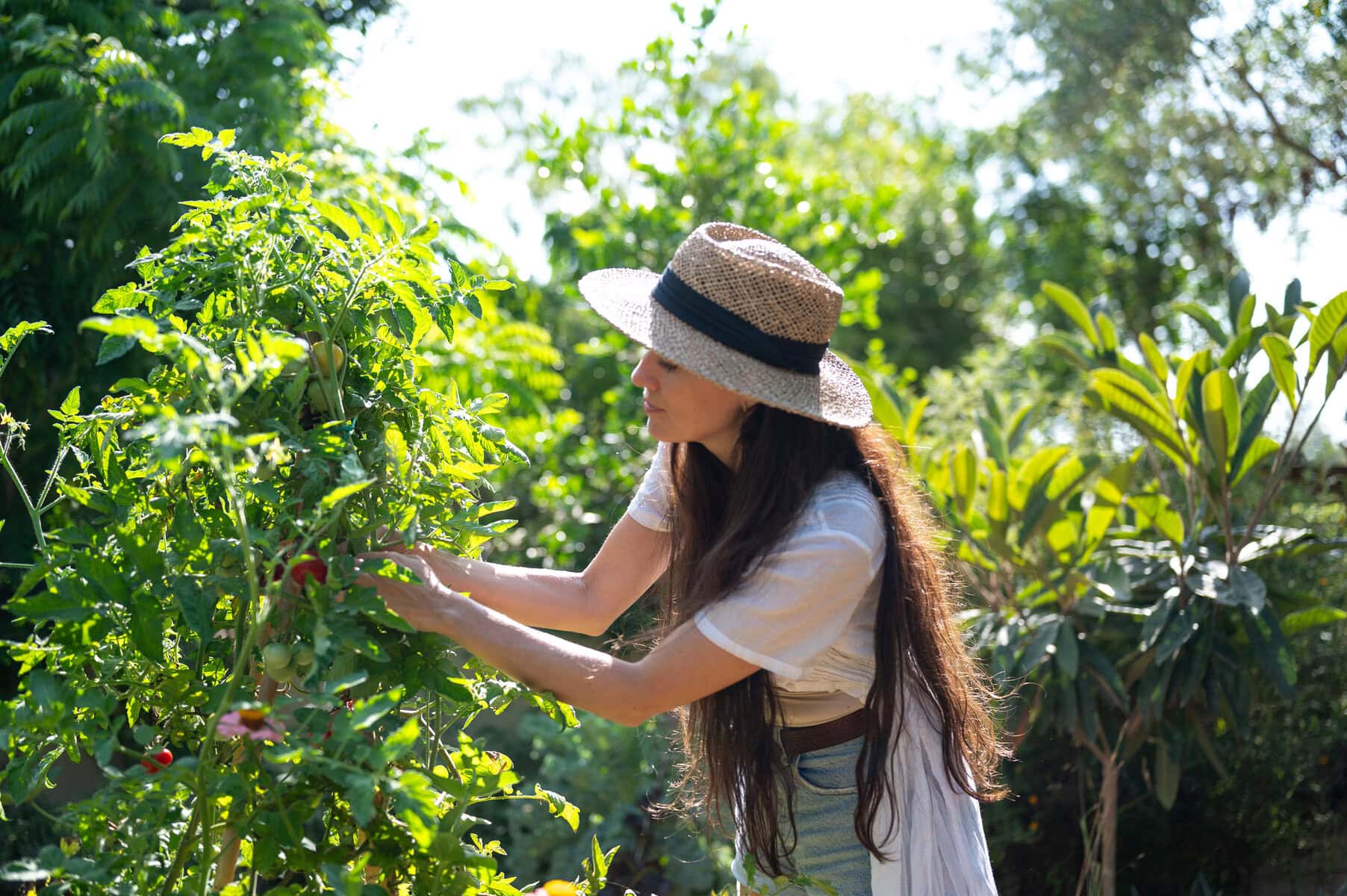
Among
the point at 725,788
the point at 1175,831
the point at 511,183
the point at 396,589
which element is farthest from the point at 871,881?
the point at 511,183

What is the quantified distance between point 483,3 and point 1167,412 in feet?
24.3

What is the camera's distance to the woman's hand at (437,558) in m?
1.32

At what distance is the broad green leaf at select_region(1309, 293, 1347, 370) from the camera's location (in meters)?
3.00

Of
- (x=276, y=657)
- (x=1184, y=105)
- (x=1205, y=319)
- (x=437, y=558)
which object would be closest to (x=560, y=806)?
(x=437, y=558)

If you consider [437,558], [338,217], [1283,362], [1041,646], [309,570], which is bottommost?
[1041,646]

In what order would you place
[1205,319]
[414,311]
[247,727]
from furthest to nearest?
[1205,319] → [414,311] → [247,727]

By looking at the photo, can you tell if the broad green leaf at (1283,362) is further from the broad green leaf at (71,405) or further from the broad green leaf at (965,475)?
the broad green leaf at (71,405)

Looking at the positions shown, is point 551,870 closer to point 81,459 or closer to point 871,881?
point 871,881

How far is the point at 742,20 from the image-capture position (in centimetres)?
526

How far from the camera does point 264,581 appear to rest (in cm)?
128

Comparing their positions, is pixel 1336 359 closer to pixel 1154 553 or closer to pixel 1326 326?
pixel 1326 326

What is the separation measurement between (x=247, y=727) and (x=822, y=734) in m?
0.90

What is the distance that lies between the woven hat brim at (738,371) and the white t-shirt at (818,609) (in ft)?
0.38

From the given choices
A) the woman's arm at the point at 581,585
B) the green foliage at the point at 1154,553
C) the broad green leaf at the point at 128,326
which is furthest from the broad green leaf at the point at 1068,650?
the broad green leaf at the point at 128,326
